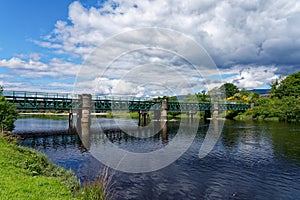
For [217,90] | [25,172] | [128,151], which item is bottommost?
[128,151]

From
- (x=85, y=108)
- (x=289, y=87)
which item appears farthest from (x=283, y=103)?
(x=85, y=108)

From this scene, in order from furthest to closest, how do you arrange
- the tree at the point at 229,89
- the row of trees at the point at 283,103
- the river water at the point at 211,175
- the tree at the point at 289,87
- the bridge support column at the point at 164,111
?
the tree at the point at 229,89
the tree at the point at 289,87
the bridge support column at the point at 164,111
the row of trees at the point at 283,103
the river water at the point at 211,175

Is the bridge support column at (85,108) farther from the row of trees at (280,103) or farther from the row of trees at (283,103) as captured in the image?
the row of trees at (283,103)

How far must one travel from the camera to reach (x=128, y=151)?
109 feet

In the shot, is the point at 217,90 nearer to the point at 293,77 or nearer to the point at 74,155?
the point at 293,77

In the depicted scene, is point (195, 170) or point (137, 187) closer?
point (137, 187)

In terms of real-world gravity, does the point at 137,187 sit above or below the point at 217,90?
below

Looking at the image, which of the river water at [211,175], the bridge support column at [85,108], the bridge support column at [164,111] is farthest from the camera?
the bridge support column at [164,111]

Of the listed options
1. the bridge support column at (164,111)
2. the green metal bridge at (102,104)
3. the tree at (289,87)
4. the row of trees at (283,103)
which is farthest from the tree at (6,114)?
the tree at (289,87)

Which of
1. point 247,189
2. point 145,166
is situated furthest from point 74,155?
point 247,189

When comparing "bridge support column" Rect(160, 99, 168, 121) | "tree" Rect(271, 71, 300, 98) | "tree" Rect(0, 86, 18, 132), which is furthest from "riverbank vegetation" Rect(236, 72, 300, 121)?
"tree" Rect(0, 86, 18, 132)

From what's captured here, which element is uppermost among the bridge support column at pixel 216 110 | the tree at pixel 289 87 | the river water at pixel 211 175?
the tree at pixel 289 87

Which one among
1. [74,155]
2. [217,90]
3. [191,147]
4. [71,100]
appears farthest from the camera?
[217,90]

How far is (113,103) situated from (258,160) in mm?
56294
